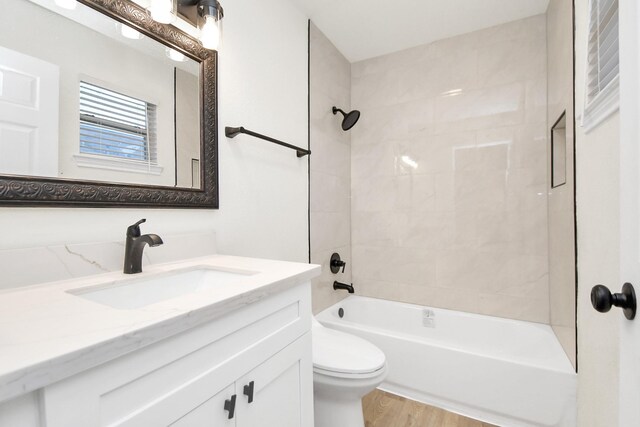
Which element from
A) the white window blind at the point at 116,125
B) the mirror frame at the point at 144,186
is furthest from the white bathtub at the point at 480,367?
the white window blind at the point at 116,125

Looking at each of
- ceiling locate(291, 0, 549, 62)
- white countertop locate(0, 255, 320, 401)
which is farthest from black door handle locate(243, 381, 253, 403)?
ceiling locate(291, 0, 549, 62)

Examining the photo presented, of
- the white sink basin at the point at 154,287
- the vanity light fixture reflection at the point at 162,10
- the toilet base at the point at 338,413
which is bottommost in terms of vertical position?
the toilet base at the point at 338,413

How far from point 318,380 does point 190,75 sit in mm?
1406

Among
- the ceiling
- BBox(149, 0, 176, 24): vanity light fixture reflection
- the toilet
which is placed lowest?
the toilet

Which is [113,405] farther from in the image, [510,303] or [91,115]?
[510,303]

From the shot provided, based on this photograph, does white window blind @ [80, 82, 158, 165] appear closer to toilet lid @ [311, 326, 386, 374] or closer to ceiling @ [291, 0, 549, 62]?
toilet lid @ [311, 326, 386, 374]

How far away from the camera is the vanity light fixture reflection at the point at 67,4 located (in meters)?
0.88

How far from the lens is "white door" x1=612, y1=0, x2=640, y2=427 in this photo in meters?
0.52

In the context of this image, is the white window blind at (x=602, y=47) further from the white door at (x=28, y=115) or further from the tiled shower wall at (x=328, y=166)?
the white door at (x=28, y=115)

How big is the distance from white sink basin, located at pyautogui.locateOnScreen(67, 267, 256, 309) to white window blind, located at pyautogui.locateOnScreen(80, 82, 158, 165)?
1.44ft

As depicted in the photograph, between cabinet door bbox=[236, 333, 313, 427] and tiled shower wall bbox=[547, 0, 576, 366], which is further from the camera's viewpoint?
tiled shower wall bbox=[547, 0, 576, 366]

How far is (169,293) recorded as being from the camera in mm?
1002

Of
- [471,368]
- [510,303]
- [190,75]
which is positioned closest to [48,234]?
[190,75]

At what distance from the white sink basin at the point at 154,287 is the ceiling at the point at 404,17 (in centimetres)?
180
